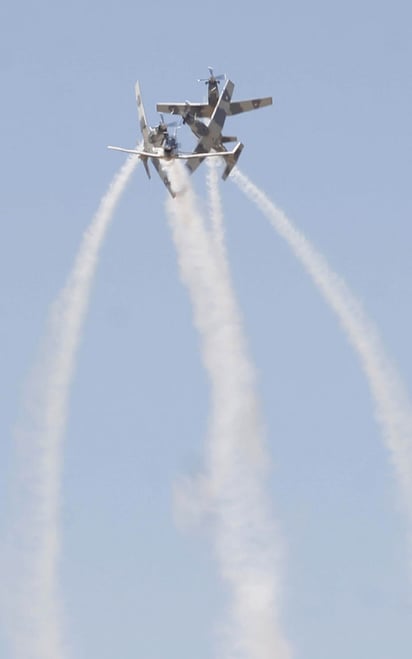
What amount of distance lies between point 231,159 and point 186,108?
5.33 meters

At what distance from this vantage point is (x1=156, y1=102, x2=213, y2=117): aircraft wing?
392 feet

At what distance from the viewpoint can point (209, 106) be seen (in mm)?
→ 120438

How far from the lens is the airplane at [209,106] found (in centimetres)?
11950

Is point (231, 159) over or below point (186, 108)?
below

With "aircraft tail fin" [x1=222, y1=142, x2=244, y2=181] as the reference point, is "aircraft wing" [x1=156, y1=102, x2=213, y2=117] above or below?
above

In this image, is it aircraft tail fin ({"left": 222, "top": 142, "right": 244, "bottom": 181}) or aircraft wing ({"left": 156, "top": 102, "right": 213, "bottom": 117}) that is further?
aircraft wing ({"left": 156, "top": 102, "right": 213, "bottom": 117})

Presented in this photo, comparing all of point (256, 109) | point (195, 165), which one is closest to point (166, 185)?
point (195, 165)

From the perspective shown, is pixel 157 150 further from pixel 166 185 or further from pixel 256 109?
pixel 256 109

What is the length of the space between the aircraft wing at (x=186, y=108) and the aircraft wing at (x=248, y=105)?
1.47 meters

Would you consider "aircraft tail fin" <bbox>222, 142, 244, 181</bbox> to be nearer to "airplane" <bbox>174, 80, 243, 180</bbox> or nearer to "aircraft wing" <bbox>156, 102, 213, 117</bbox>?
"airplane" <bbox>174, 80, 243, 180</bbox>

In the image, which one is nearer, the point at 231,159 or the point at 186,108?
the point at 231,159

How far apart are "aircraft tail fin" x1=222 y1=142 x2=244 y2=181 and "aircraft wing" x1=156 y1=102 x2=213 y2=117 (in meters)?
4.55

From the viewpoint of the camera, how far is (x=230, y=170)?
11656 cm

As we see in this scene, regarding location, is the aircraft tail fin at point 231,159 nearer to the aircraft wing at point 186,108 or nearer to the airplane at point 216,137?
the airplane at point 216,137
